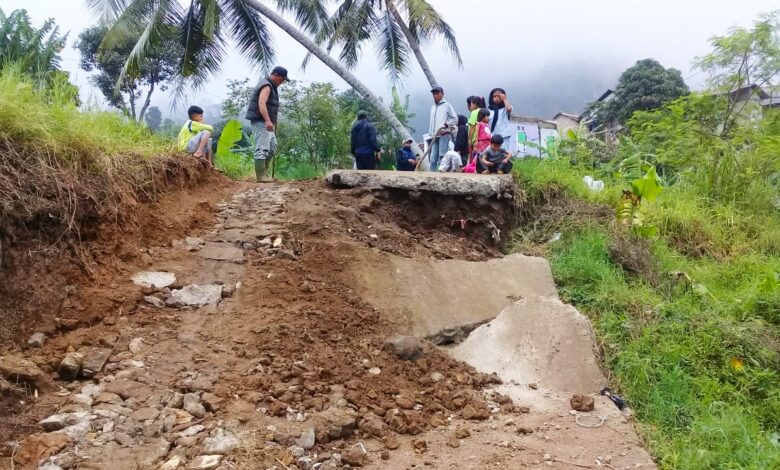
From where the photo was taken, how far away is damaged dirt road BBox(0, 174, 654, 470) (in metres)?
2.54

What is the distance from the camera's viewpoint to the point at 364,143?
26.2 ft

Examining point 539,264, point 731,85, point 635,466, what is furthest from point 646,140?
point 635,466

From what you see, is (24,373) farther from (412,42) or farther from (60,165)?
(412,42)

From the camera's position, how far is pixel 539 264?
16.9 feet

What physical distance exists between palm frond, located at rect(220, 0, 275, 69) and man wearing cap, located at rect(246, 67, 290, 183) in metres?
6.28

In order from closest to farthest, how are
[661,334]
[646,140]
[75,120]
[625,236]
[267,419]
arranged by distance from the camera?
[267,419] < [75,120] < [661,334] < [625,236] < [646,140]

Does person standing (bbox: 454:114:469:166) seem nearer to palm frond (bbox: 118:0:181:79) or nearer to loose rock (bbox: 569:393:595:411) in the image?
Answer: loose rock (bbox: 569:393:595:411)

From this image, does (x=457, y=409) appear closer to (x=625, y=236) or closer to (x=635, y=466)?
(x=635, y=466)

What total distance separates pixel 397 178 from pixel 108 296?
118 inches

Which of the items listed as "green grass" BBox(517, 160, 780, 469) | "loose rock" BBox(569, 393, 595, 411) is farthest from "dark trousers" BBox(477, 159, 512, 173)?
"loose rock" BBox(569, 393, 595, 411)

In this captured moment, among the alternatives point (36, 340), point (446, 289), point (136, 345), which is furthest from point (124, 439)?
point (446, 289)

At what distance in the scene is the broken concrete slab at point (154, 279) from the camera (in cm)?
363

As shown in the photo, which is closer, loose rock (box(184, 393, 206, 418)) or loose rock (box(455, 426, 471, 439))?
loose rock (box(184, 393, 206, 418))

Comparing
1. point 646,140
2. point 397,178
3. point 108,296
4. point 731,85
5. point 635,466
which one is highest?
point 731,85
